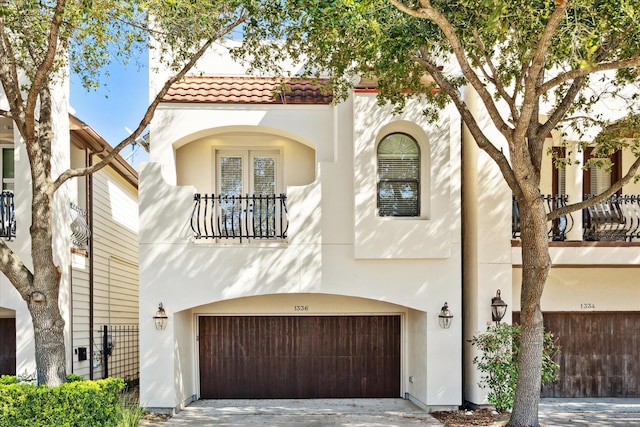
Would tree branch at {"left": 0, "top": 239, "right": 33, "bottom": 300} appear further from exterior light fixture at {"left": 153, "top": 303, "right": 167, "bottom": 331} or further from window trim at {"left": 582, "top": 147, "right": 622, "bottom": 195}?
window trim at {"left": 582, "top": 147, "right": 622, "bottom": 195}

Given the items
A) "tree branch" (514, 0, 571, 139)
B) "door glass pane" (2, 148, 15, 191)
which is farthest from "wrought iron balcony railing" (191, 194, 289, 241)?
"tree branch" (514, 0, 571, 139)

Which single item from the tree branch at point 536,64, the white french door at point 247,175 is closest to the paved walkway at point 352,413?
the white french door at point 247,175

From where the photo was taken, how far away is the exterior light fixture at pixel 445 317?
9.95 meters

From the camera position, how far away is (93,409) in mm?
7289

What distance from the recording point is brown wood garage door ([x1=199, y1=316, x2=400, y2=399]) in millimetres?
11344

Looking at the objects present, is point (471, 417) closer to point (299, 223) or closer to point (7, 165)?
point (299, 223)

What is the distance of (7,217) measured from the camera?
→ 970 cm

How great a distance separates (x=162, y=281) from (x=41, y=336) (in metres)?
2.78

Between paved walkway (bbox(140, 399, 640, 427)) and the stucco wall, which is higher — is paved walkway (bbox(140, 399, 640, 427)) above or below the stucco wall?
below

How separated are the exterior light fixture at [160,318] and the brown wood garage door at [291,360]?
5.07ft

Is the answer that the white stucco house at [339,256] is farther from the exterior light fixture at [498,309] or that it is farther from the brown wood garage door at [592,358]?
the exterior light fixture at [498,309]

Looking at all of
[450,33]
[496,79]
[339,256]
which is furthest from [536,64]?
A: [339,256]

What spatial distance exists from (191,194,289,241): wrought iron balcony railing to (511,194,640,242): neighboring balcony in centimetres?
450

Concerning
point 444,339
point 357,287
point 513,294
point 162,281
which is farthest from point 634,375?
point 162,281
